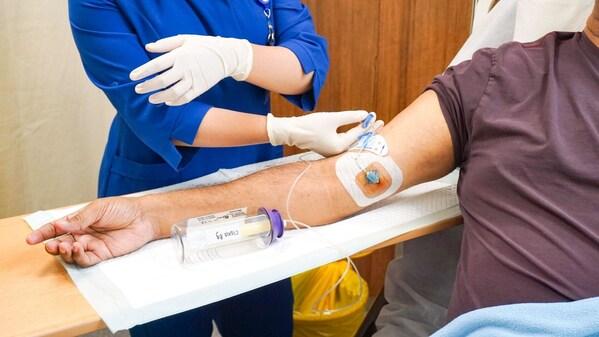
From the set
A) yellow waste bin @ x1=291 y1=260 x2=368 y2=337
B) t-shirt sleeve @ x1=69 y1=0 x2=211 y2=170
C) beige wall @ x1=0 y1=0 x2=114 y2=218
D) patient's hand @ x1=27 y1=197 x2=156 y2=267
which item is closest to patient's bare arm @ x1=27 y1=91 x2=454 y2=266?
patient's hand @ x1=27 y1=197 x2=156 y2=267

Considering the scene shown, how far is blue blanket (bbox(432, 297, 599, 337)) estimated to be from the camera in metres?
0.93

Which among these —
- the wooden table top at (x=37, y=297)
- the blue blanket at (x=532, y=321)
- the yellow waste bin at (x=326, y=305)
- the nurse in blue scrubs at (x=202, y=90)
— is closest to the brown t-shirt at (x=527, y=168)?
the blue blanket at (x=532, y=321)

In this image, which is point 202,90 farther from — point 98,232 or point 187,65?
point 98,232

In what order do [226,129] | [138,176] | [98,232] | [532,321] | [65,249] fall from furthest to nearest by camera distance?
[138,176] < [226,129] < [98,232] < [65,249] < [532,321]

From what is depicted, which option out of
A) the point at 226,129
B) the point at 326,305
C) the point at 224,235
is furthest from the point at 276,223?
the point at 326,305

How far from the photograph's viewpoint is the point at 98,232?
3.84 feet

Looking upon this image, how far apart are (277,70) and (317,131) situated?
167 millimetres

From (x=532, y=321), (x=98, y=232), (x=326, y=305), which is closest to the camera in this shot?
(x=532, y=321)

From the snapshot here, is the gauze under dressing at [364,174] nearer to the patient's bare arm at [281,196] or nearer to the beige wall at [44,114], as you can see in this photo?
the patient's bare arm at [281,196]

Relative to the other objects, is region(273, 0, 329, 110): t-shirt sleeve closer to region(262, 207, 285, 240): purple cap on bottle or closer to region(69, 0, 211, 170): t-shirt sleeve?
region(69, 0, 211, 170): t-shirt sleeve

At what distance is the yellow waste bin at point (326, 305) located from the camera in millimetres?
2016

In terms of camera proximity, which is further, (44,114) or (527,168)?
(44,114)

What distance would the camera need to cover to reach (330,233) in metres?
1.24

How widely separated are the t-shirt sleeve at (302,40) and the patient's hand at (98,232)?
1.67ft
